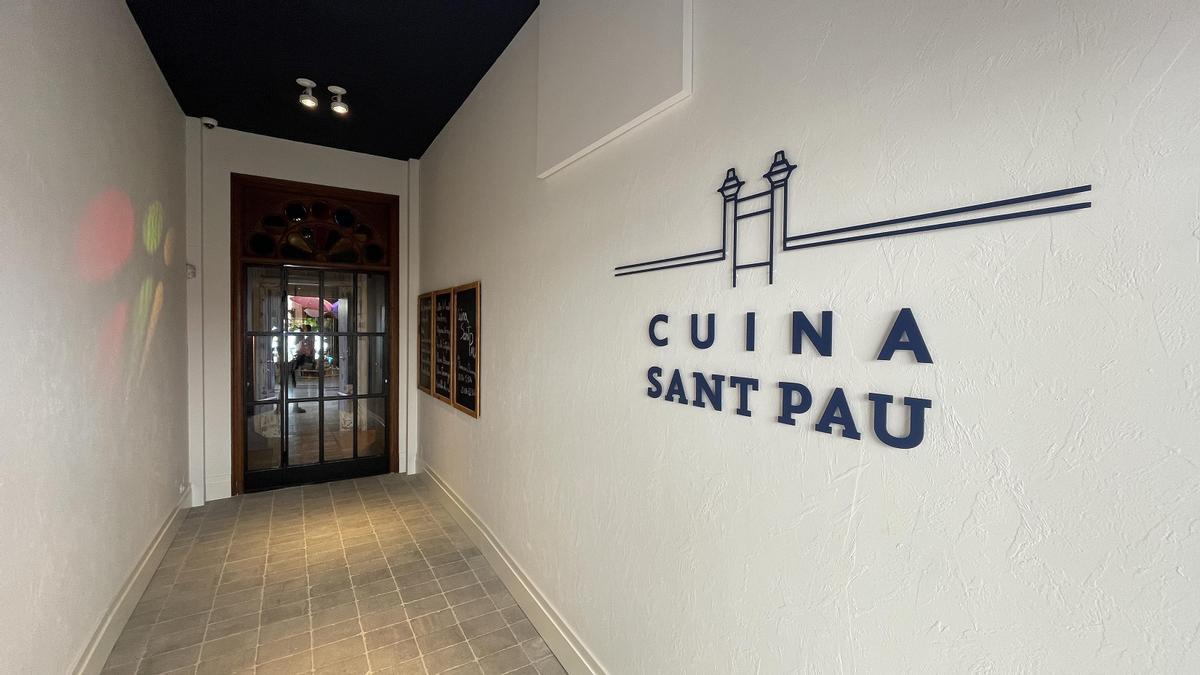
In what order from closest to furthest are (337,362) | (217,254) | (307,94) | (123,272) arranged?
(123,272)
(307,94)
(217,254)
(337,362)

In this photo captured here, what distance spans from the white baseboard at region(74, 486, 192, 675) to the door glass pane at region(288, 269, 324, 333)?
69.6 inches

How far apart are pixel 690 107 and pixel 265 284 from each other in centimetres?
446

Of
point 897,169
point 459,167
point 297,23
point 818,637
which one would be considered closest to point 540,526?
point 818,637

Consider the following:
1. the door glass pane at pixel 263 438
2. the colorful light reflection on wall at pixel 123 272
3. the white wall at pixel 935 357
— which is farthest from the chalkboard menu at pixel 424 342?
the white wall at pixel 935 357

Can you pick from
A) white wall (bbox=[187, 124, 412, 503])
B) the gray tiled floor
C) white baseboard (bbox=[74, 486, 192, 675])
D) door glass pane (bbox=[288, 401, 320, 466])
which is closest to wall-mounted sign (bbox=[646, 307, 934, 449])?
the gray tiled floor

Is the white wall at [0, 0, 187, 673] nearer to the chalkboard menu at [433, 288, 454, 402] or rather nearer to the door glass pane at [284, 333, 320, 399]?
the door glass pane at [284, 333, 320, 399]

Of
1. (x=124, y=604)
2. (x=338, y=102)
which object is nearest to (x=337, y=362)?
(x=338, y=102)

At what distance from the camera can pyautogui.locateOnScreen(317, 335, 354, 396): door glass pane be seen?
15.1ft

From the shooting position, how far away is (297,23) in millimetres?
2678

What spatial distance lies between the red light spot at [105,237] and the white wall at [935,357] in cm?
232

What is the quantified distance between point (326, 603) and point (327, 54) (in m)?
3.25

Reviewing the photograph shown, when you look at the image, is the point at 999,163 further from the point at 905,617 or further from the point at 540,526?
the point at 540,526

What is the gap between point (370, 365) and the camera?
4852 mm

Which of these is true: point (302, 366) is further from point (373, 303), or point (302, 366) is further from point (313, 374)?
point (373, 303)
